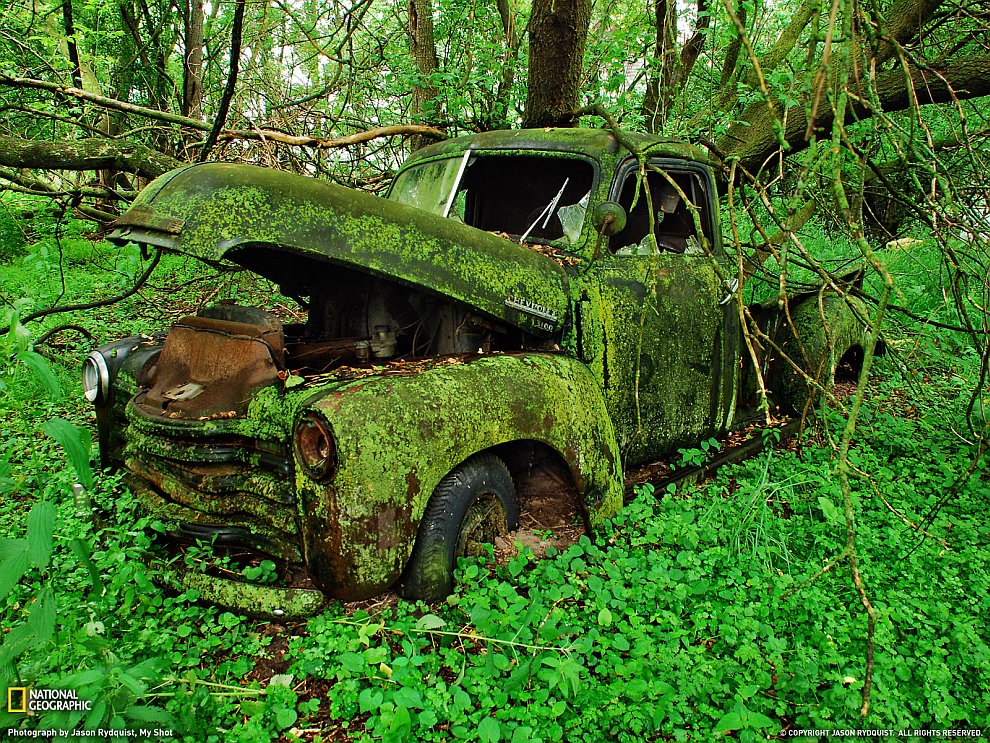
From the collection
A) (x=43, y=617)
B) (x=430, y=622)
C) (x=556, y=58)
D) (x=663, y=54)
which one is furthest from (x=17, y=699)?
(x=663, y=54)

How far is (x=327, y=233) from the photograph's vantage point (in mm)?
2426

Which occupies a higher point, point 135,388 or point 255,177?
point 255,177

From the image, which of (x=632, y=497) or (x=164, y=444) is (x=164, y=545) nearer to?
(x=164, y=444)

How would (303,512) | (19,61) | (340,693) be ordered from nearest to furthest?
(340,693), (303,512), (19,61)

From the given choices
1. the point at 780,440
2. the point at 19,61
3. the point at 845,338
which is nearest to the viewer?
the point at 780,440

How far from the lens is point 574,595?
248cm

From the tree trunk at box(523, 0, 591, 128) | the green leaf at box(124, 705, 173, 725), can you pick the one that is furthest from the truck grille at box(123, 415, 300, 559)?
the tree trunk at box(523, 0, 591, 128)

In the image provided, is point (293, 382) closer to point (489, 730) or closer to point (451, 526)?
point (451, 526)

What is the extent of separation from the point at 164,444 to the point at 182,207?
918mm

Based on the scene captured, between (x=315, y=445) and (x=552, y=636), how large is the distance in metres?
1.04

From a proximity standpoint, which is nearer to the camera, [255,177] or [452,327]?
[255,177]

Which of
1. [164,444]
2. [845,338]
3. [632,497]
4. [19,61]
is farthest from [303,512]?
[19,61]

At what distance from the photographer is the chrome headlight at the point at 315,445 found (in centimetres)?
212

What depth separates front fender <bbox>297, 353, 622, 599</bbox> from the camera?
7.01 feet
